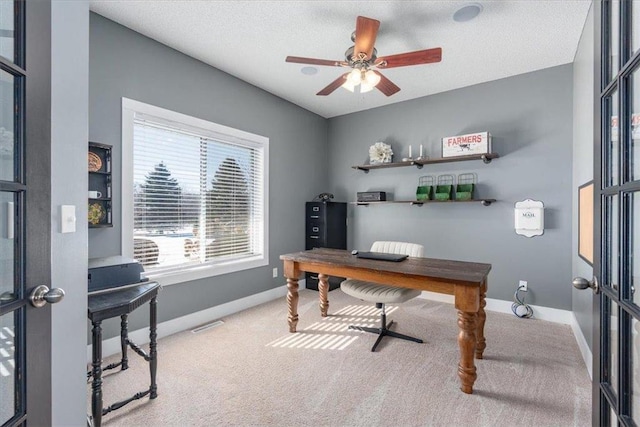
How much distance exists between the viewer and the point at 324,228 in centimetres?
419

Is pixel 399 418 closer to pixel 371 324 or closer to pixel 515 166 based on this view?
pixel 371 324

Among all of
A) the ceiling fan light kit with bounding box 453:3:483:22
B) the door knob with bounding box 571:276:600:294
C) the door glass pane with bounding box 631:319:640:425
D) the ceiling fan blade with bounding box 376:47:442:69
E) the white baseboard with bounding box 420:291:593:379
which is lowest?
the white baseboard with bounding box 420:291:593:379

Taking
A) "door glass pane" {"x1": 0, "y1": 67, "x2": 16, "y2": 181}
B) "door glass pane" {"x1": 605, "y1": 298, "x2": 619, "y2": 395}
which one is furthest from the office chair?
"door glass pane" {"x1": 0, "y1": 67, "x2": 16, "y2": 181}

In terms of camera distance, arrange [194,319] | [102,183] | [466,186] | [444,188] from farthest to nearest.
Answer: [444,188], [466,186], [194,319], [102,183]

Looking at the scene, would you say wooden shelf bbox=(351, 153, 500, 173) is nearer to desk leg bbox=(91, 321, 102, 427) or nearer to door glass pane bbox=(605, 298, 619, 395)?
door glass pane bbox=(605, 298, 619, 395)

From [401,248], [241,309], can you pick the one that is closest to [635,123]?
[401,248]

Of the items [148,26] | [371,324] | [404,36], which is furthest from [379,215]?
[148,26]

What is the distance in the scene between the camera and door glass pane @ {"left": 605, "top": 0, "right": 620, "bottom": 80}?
946 millimetres

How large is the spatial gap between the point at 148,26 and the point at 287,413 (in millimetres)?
3065

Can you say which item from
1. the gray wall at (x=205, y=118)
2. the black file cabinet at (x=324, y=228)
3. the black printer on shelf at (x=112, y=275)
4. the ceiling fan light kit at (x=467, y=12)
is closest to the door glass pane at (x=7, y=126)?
the black printer on shelf at (x=112, y=275)

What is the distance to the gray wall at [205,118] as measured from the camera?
233 centimetres

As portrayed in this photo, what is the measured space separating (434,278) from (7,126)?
6.99 ft

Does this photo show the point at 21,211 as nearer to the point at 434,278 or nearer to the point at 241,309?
the point at 434,278

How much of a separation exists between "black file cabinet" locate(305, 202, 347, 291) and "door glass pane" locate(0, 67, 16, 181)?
347 cm
